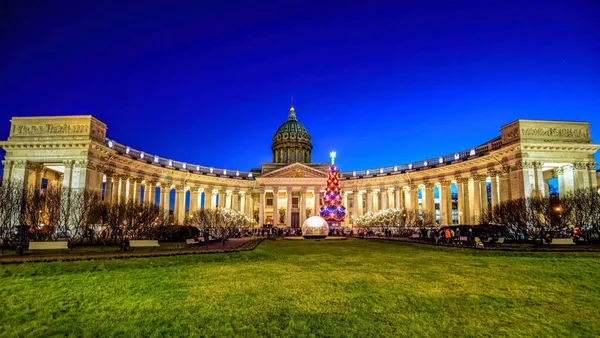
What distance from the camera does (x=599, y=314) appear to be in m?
7.62

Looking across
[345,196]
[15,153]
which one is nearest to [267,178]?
[345,196]

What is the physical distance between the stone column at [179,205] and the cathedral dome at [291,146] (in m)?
34.0

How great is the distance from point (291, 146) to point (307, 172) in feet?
66.8

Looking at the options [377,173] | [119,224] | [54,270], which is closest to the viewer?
[54,270]

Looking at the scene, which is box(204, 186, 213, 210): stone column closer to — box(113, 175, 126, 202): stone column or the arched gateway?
the arched gateway

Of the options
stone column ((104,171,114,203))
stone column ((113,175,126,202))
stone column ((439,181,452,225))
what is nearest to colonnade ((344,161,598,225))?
stone column ((439,181,452,225))

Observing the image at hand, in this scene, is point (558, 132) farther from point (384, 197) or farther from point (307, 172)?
point (307, 172)

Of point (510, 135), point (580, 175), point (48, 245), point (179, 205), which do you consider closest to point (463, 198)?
point (510, 135)

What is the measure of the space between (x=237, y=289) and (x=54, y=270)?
806 centimetres

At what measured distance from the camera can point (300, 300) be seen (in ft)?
29.4

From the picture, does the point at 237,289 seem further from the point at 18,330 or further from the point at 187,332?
the point at 18,330

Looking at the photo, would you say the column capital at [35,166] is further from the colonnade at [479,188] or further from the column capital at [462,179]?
the column capital at [462,179]

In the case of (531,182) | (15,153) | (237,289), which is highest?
(15,153)

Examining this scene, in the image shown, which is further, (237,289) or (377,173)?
(377,173)
